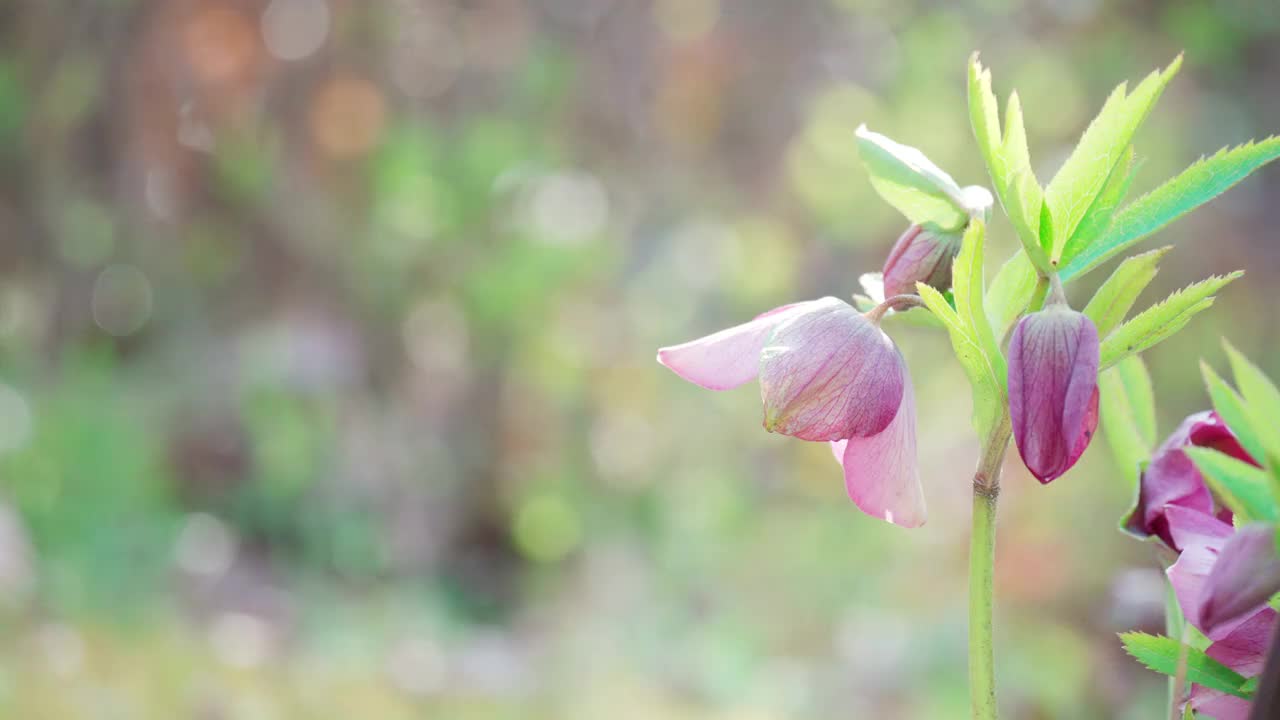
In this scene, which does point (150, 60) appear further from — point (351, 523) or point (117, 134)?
point (351, 523)

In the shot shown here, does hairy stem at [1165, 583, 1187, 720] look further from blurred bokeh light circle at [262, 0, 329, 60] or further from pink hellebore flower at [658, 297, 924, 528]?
blurred bokeh light circle at [262, 0, 329, 60]

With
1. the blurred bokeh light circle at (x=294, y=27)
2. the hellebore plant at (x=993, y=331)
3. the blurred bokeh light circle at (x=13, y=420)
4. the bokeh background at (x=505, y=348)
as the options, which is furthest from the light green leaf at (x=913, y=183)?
the blurred bokeh light circle at (x=294, y=27)

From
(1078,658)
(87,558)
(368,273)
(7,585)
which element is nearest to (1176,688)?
(1078,658)

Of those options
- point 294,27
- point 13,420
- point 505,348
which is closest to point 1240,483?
point 505,348

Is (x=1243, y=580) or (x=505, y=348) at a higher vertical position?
(x=1243, y=580)

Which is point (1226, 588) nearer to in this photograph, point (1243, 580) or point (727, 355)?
point (1243, 580)

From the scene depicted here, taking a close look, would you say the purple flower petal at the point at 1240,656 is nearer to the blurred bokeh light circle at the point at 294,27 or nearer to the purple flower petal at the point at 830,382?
the purple flower petal at the point at 830,382
